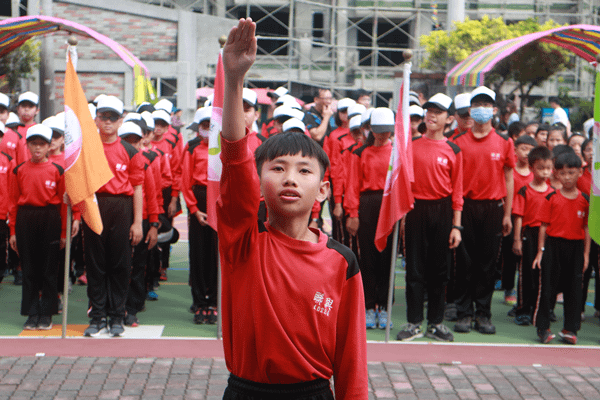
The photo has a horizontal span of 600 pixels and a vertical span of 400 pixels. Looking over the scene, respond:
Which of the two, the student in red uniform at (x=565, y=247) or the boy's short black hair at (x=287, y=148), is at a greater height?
the boy's short black hair at (x=287, y=148)

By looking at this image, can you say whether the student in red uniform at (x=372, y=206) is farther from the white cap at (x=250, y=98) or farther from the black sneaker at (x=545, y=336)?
the black sneaker at (x=545, y=336)

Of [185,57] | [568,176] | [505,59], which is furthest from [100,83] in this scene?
[568,176]

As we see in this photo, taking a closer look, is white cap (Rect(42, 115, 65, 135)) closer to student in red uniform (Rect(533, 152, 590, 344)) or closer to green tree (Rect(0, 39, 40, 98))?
student in red uniform (Rect(533, 152, 590, 344))

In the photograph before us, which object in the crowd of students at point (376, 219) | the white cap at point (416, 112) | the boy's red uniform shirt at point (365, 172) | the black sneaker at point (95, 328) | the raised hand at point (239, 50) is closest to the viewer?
the raised hand at point (239, 50)

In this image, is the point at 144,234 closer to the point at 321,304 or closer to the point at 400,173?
the point at 400,173

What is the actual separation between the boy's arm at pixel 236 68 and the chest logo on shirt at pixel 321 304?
61 centimetres

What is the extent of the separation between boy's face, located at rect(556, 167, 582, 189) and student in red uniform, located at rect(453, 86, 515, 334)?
498mm


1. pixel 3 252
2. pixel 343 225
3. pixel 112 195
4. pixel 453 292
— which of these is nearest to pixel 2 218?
pixel 3 252

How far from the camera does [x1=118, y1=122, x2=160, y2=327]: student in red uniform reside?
7.11 m

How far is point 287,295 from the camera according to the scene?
7.77ft

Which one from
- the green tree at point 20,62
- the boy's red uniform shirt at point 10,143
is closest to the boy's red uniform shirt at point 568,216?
the boy's red uniform shirt at point 10,143

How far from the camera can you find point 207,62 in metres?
24.7

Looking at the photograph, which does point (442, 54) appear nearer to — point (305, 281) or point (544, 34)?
point (544, 34)

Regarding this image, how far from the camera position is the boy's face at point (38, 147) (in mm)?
6695
